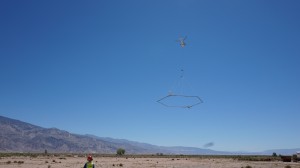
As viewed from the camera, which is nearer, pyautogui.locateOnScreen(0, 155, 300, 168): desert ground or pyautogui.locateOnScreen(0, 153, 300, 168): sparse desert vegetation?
pyautogui.locateOnScreen(0, 155, 300, 168): desert ground

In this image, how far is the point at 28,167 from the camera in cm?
5034

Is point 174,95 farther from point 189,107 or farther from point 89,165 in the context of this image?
point 89,165

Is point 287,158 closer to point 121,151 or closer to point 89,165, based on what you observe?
point 89,165

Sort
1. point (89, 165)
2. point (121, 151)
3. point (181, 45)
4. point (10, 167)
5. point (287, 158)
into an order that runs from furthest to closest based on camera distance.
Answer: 1. point (121, 151)
2. point (287, 158)
3. point (10, 167)
4. point (181, 45)
5. point (89, 165)

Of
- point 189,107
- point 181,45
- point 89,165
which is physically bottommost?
point 89,165

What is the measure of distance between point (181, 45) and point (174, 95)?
3.55 m

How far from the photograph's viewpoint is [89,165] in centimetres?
2150

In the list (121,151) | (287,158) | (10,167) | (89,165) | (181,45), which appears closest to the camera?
(89,165)

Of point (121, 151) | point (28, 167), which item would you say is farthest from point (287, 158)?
point (121, 151)

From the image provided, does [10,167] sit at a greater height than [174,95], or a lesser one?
lesser

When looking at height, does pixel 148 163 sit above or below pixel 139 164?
above

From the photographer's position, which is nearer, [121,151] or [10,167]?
[10,167]

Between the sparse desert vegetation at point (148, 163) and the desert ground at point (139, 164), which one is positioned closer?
the desert ground at point (139, 164)

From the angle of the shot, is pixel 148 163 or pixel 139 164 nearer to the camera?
pixel 139 164
